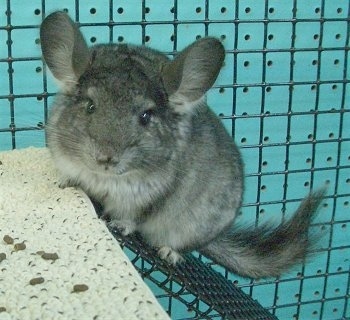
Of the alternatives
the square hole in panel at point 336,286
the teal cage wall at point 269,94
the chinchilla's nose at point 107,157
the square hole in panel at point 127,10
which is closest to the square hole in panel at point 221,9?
the teal cage wall at point 269,94

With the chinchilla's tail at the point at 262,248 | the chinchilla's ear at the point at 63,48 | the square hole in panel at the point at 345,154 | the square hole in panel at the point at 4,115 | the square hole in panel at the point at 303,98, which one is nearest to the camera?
the chinchilla's ear at the point at 63,48

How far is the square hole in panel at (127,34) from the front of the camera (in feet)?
6.54

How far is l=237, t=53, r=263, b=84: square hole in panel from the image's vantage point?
6.95ft

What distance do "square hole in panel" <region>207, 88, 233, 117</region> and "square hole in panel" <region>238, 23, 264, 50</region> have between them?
0.15m

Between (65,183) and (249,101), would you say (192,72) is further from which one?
(249,101)

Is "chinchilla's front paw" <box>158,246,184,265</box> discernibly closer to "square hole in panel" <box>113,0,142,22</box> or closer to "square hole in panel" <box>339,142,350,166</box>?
"square hole in panel" <box>113,0,142,22</box>

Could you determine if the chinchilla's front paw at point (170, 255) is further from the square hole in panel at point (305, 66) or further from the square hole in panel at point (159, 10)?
the square hole in panel at point (305, 66)

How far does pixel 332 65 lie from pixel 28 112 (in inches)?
39.9

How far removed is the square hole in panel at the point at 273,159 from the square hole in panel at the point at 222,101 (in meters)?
0.20

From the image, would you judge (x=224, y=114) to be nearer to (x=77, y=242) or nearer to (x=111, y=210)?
(x=111, y=210)

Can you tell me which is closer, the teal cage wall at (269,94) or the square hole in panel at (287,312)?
the teal cage wall at (269,94)

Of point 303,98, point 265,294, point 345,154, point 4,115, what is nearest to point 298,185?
point 345,154

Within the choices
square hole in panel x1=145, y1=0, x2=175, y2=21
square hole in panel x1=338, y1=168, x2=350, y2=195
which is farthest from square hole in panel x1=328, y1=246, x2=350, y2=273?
square hole in panel x1=145, y1=0, x2=175, y2=21

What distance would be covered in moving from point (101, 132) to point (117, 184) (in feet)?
0.70
